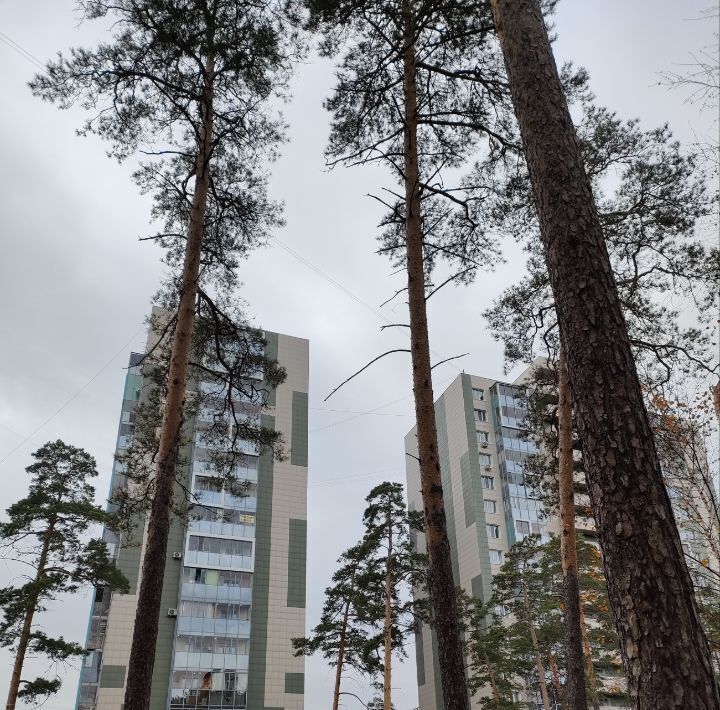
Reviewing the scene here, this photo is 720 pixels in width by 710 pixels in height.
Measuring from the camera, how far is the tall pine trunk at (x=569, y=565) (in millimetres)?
9633

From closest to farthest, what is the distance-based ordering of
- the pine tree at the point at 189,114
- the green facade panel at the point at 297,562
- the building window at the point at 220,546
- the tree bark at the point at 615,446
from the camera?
the tree bark at the point at 615,446
the pine tree at the point at 189,114
the building window at the point at 220,546
the green facade panel at the point at 297,562

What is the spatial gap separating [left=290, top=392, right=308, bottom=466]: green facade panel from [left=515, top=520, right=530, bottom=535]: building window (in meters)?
16.9

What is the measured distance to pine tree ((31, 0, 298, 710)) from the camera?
29.1 ft

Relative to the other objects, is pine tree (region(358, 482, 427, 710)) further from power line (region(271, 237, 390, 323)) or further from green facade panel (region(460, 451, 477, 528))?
green facade panel (region(460, 451, 477, 528))

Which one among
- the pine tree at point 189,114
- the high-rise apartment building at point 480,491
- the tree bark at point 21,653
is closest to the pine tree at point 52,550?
the tree bark at point 21,653

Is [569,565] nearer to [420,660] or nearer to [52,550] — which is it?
[52,550]

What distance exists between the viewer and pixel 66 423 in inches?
918

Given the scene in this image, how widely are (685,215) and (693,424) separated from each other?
3.59 m

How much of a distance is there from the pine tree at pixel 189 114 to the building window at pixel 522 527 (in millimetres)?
36561

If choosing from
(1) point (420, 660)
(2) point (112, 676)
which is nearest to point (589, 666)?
(2) point (112, 676)

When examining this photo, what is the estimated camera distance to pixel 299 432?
34844 millimetres

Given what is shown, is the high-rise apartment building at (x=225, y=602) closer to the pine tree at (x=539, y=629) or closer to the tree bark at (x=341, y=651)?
the tree bark at (x=341, y=651)

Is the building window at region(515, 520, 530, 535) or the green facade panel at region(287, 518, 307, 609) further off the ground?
the building window at region(515, 520, 530, 535)

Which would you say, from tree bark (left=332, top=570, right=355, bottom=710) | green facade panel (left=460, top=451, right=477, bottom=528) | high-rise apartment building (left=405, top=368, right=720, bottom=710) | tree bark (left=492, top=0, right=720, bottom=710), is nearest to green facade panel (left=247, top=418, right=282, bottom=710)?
tree bark (left=332, top=570, right=355, bottom=710)
